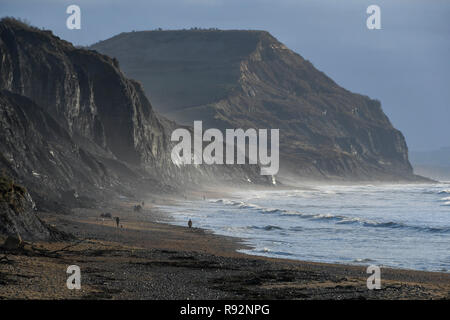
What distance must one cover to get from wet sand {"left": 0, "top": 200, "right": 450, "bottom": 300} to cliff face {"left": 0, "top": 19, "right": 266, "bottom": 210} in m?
22.5

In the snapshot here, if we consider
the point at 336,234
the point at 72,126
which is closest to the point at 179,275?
the point at 336,234

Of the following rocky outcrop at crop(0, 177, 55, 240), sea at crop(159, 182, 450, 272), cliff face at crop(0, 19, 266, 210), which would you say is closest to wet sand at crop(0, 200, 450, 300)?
rocky outcrop at crop(0, 177, 55, 240)

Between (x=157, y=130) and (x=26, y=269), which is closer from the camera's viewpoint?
(x=26, y=269)

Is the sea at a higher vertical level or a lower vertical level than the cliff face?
lower

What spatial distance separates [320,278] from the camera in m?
27.3

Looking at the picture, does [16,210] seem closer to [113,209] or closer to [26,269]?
[26,269]

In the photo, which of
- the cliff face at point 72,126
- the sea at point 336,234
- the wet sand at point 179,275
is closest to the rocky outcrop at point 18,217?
the wet sand at point 179,275

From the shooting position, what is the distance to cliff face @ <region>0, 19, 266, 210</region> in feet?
204

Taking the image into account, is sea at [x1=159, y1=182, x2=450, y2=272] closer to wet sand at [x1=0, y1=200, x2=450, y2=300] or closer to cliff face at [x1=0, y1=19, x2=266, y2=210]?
wet sand at [x1=0, y1=200, x2=450, y2=300]

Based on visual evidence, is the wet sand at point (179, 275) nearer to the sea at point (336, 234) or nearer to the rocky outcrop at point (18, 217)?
the rocky outcrop at point (18, 217)

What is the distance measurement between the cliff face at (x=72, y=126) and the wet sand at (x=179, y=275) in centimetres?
2246

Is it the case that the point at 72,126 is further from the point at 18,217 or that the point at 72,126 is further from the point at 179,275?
the point at 179,275
